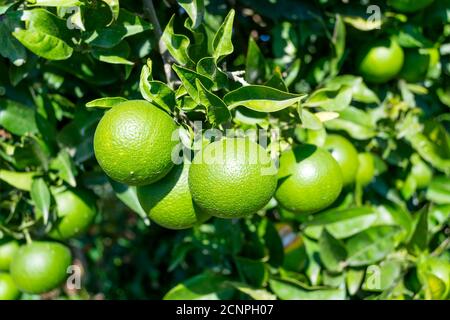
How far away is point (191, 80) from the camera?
892mm

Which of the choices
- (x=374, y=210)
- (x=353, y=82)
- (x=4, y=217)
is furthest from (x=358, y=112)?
(x=4, y=217)

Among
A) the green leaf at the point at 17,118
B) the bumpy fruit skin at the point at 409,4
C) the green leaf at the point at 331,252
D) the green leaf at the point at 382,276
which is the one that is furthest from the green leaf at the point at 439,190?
the green leaf at the point at 17,118

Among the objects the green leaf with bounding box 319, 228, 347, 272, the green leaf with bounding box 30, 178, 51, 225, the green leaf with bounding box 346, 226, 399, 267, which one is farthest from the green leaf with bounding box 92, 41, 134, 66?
the green leaf with bounding box 346, 226, 399, 267

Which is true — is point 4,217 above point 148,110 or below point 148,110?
below

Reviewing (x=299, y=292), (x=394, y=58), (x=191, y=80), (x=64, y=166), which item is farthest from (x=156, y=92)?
(x=394, y=58)

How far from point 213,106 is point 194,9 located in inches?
8.2

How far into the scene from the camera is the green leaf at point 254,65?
1.20 metres

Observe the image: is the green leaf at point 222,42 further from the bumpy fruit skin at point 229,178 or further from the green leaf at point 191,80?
the bumpy fruit skin at point 229,178

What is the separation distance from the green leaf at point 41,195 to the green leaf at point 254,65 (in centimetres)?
55

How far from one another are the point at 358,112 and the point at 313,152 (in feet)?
1.36

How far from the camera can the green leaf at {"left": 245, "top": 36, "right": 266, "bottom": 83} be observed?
1197 millimetres

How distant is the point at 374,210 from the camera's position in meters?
1.40

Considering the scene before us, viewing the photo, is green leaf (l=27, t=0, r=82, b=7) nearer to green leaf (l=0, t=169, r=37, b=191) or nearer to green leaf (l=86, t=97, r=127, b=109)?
green leaf (l=86, t=97, r=127, b=109)

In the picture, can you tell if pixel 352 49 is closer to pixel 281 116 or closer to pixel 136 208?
pixel 281 116
